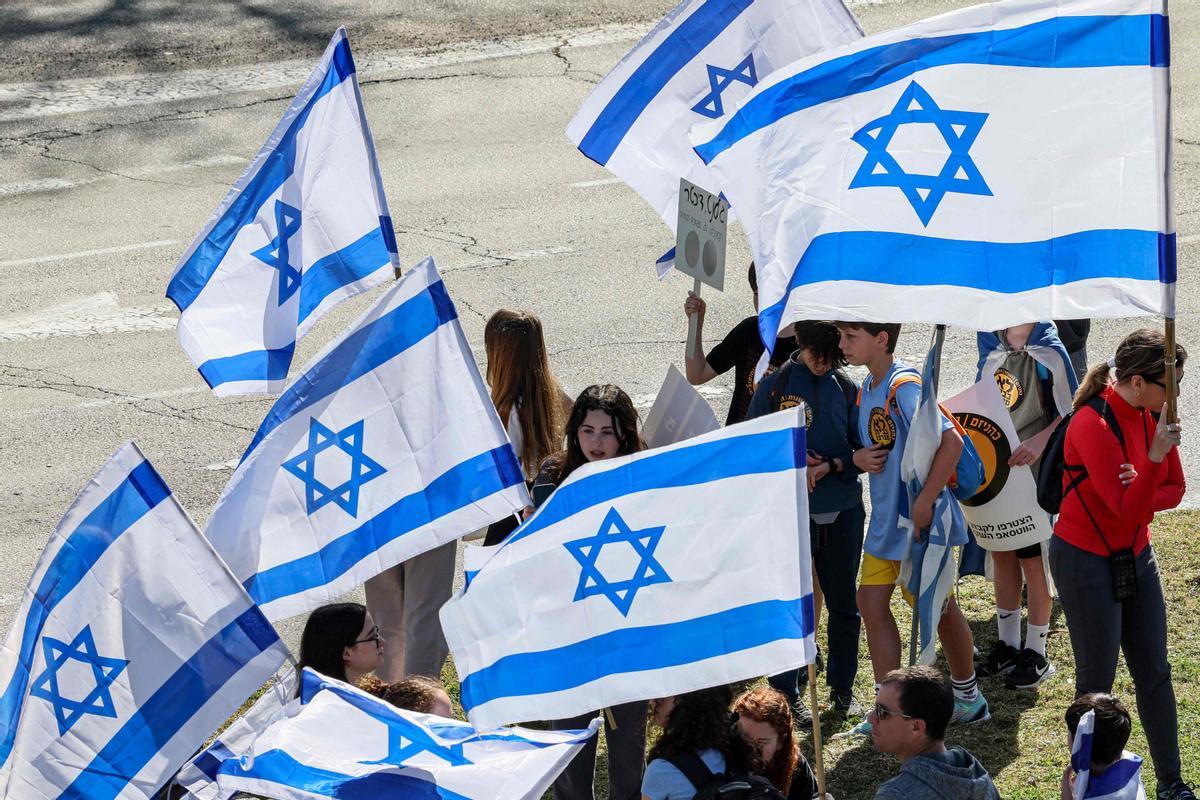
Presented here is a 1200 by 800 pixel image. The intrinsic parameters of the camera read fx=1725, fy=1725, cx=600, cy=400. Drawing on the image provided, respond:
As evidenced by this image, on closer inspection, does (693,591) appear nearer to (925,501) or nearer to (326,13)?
(925,501)

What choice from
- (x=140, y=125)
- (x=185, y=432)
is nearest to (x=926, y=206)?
(x=185, y=432)

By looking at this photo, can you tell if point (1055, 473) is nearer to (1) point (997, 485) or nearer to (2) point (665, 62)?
(1) point (997, 485)

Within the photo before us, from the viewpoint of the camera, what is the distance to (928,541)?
685 cm

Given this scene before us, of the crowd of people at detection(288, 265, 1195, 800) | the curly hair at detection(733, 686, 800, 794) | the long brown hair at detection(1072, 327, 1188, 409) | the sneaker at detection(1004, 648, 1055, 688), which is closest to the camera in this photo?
the crowd of people at detection(288, 265, 1195, 800)

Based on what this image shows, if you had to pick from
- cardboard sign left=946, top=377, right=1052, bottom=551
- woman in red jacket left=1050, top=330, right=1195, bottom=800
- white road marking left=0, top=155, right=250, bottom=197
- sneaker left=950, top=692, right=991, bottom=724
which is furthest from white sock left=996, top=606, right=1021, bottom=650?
white road marking left=0, top=155, right=250, bottom=197

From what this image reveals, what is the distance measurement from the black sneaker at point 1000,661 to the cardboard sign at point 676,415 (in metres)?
1.80

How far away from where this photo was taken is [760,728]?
578 centimetres

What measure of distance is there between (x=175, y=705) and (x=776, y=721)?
6.44 ft

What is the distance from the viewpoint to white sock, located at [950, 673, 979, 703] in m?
7.26

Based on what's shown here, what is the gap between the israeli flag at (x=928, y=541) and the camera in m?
6.75

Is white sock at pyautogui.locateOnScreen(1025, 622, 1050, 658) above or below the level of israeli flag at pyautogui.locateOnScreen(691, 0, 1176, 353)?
below

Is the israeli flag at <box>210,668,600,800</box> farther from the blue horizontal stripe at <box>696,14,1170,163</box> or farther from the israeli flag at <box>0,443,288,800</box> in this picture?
the blue horizontal stripe at <box>696,14,1170,163</box>

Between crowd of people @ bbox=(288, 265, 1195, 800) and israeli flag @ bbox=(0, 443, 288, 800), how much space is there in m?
0.68

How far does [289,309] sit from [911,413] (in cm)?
252
